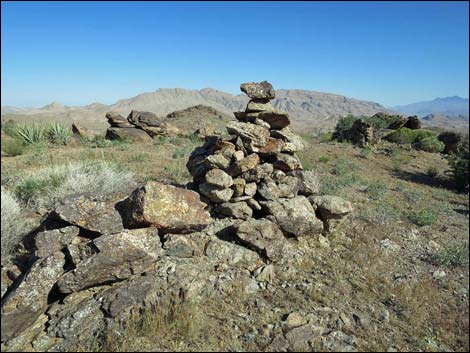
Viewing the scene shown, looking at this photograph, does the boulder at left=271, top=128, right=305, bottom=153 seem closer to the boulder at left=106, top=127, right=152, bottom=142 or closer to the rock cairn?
the rock cairn

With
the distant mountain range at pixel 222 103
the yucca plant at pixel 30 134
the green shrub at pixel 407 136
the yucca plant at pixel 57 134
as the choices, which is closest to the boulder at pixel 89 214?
the yucca plant at pixel 30 134

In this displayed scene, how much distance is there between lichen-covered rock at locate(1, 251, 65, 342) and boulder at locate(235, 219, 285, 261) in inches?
108

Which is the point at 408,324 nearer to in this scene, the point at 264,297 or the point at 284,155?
the point at 264,297

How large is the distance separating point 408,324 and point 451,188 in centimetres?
1025

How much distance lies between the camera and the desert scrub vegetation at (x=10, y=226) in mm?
4711

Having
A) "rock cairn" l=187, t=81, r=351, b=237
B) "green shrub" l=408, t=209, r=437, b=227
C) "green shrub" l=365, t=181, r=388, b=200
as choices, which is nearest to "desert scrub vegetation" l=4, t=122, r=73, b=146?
"rock cairn" l=187, t=81, r=351, b=237

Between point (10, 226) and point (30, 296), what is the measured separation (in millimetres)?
1697

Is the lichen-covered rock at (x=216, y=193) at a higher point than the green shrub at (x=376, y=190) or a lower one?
higher

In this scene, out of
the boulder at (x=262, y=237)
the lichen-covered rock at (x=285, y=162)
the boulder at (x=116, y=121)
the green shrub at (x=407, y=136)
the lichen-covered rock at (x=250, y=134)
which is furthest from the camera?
the green shrub at (x=407, y=136)

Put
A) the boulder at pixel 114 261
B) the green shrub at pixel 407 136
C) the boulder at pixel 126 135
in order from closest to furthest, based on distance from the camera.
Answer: the boulder at pixel 114 261
the boulder at pixel 126 135
the green shrub at pixel 407 136

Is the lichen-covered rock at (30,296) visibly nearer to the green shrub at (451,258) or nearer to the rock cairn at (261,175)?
the rock cairn at (261,175)

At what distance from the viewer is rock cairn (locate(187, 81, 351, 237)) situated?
19.1 feet

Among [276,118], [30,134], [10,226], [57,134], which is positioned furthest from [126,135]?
[10,226]

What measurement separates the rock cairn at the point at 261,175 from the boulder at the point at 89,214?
1870 millimetres
